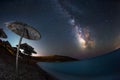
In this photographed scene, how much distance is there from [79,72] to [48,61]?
4.36ft

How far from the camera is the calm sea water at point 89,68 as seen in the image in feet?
18.6

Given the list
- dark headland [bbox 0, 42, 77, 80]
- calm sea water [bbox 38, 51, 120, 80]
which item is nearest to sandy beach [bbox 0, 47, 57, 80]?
dark headland [bbox 0, 42, 77, 80]

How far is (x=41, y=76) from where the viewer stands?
17.9ft

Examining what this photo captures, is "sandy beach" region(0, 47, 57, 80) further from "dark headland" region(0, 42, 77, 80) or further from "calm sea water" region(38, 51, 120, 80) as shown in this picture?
"calm sea water" region(38, 51, 120, 80)

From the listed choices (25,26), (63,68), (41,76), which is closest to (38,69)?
(41,76)

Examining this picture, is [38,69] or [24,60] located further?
[24,60]

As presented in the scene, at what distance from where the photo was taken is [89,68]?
602 cm

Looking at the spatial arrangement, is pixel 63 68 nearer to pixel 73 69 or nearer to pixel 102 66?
pixel 73 69

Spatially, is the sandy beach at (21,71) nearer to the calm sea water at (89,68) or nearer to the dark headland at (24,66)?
the dark headland at (24,66)

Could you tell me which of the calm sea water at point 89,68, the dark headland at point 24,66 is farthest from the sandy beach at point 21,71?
the calm sea water at point 89,68

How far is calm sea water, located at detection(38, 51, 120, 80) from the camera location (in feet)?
→ 18.6

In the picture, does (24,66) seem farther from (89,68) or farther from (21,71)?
(89,68)

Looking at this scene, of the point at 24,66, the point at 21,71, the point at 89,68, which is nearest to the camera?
the point at 21,71

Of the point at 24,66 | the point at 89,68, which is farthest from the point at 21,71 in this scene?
the point at 89,68
